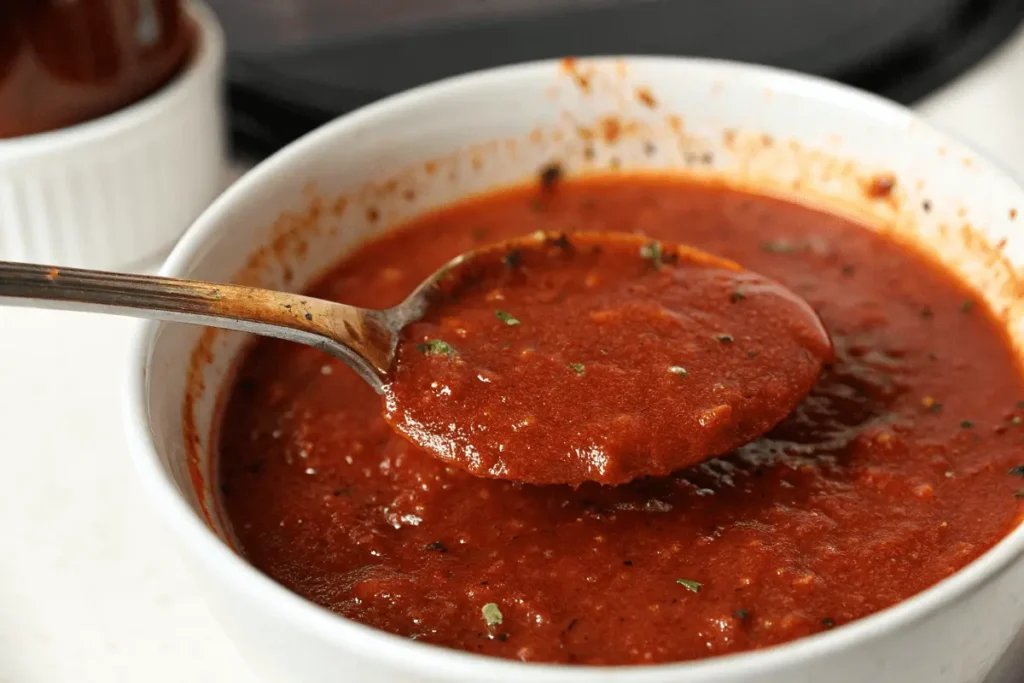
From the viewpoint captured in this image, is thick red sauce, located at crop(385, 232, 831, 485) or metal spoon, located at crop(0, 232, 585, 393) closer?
metal spoon, located at crop(0, 232, 585, 393)

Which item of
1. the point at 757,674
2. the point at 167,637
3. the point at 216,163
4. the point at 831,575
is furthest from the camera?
the point at 216,163

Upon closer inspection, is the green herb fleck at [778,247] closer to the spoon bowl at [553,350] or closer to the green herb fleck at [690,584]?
the spoon bowl at [553,350]

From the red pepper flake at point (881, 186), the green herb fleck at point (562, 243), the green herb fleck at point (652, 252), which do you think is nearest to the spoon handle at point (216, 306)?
the green herb fleck at point (562, 243)

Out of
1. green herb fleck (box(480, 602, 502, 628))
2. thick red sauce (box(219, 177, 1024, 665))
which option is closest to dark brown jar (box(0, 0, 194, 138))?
thick red sauce (box(219, 177, 1024, 665))

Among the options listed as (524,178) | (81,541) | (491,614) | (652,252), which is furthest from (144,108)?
(491,614)

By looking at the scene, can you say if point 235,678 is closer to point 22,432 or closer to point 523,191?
point 22,432

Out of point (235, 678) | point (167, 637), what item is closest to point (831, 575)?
point (235, 678)

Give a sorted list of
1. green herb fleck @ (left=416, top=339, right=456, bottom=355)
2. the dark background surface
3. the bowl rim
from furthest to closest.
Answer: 1. the dark background surface
2. the bowl rim
3. green herb fleck @ (left=416, top=339, right=456, bottom=355)

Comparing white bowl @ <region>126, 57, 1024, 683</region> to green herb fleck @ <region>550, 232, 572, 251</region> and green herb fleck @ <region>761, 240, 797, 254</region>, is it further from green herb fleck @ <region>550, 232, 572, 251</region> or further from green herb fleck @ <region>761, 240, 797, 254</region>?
green herb fleck @ <region>550, 232, 572, 251</region>
